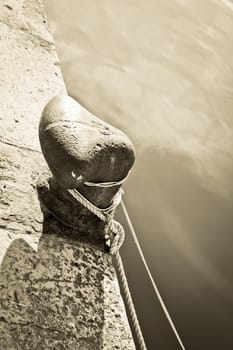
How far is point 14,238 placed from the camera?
113 centimetres

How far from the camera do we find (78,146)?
3.46 feet

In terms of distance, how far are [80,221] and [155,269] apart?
64.2 inches

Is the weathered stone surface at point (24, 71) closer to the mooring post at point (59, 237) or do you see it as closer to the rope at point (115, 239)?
the mooring post at point (59, 237)

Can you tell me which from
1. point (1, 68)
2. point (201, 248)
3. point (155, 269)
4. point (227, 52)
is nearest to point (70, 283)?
point (1, 68)

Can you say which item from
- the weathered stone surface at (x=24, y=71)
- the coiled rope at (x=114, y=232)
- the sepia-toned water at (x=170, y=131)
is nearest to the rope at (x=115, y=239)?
the coiled rope at (x=114, y=232)

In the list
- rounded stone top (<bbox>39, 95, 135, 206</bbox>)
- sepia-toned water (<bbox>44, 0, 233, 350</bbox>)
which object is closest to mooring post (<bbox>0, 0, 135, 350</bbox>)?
rounded stone top (<bbox>39, 95, 135, 206</bbox>)

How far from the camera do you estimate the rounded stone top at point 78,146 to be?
105 cm

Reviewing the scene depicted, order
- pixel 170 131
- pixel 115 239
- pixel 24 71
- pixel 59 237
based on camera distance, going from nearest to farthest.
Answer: pixel 59 237 → pixel 115 239 → pixel 24 71 → pixel 170 131

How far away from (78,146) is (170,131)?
2.18 metres

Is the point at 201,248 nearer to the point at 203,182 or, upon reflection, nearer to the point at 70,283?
the point at 203,182

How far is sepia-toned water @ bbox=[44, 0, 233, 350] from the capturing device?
273 cm

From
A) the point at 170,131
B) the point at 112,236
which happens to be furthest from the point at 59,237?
the point at 170,131

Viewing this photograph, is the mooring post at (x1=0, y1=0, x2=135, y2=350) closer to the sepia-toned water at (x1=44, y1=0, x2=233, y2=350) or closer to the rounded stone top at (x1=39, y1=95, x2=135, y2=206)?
the rounded stone top at (x1=39, y1=95, x2=135, y2=206)

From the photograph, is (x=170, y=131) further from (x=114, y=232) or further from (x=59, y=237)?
(x=59, y=237)
